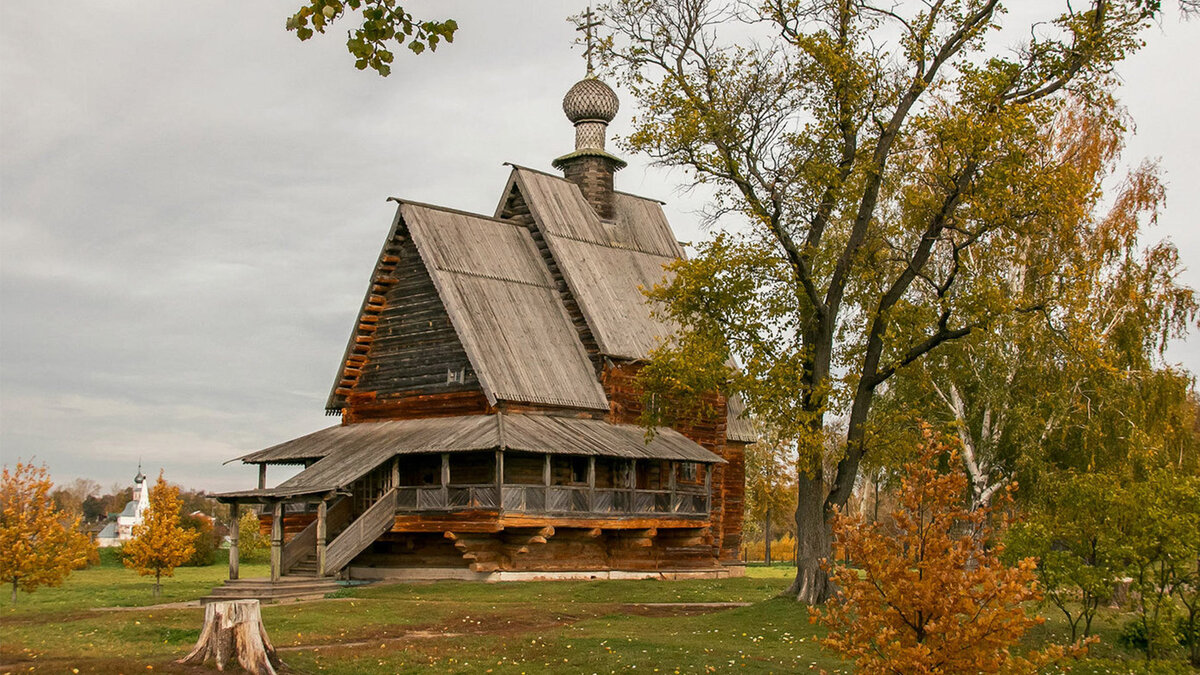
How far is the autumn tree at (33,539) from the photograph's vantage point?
2617 cm

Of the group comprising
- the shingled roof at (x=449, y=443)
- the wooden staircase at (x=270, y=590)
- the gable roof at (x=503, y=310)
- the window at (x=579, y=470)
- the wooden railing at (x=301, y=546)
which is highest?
the gable roof at (x=503, y=310)

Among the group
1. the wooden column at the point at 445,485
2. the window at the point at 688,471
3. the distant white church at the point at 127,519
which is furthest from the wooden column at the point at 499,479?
the distant white church at the point at 127,519

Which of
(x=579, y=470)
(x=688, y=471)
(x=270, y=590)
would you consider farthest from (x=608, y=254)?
(x=270, y=590)

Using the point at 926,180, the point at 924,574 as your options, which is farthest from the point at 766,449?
the point at 924,574

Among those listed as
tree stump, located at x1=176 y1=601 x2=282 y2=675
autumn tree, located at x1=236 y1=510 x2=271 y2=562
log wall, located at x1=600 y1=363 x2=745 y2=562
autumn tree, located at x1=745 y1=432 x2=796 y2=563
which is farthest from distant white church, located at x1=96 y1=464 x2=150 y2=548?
tree stump, located at x1=176 y1=601 x2=282 y2=675

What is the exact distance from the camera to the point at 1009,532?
19.6 metres

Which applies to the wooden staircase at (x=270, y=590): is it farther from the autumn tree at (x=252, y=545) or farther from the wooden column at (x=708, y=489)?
the autumn tree at (x=252, y=545)

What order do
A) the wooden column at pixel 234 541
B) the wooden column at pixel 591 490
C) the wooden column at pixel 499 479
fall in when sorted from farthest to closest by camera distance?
the wooden column at pixel 591 490 < the wooden column at pixel 499 479 < the wooden column at pixel 234 541

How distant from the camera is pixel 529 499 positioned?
105 feet

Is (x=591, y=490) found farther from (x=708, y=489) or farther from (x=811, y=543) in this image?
(x=811, y=543)

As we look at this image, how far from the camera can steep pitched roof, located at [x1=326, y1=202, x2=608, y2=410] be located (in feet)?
113

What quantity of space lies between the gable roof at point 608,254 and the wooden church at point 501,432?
89 millimetres

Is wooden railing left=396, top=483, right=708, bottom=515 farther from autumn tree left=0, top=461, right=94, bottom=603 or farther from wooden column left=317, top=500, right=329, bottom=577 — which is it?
autumn tree left=0, top=461, right=94, bottom=603

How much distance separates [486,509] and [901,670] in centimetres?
2062
